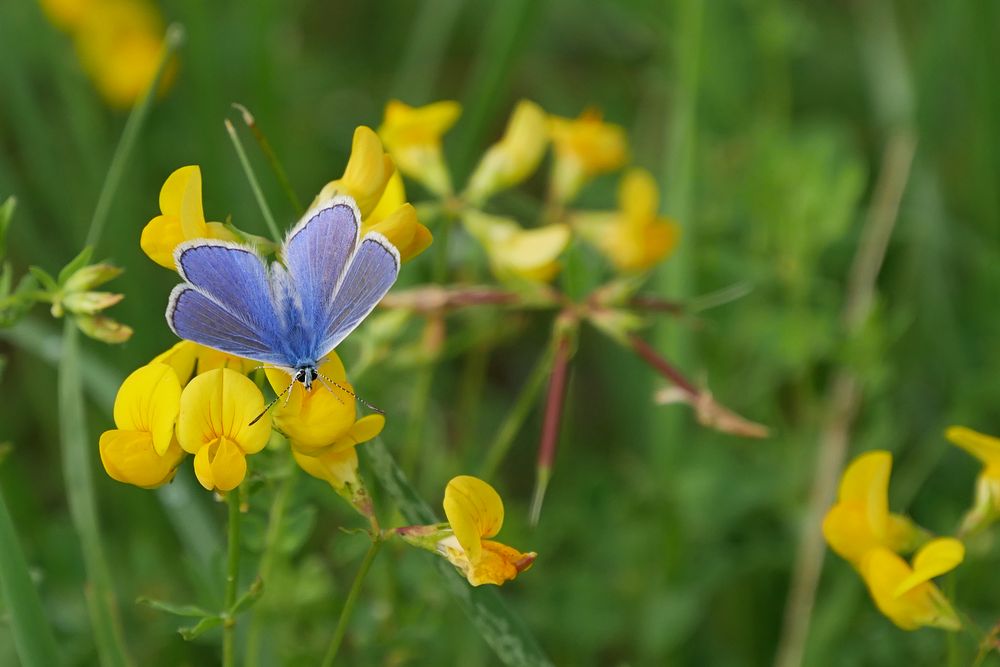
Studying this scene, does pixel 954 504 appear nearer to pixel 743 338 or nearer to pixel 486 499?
pixel 743 338

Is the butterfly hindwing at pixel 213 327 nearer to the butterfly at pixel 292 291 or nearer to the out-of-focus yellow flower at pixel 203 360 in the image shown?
the butterfly at pixel 292 291

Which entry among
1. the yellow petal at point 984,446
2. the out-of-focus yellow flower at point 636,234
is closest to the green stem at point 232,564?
the yellow petal at point 984,446

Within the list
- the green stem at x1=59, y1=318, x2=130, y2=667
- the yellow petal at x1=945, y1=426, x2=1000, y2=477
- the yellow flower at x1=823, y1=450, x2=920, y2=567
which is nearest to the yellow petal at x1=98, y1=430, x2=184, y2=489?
the green stem at x1=59, y1=318, x2=130, y2=667

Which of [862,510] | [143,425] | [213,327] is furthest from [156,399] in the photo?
[862,510]

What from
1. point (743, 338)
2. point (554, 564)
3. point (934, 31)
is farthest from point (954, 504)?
point (934, 31)

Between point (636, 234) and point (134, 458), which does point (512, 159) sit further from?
point (134, 458)

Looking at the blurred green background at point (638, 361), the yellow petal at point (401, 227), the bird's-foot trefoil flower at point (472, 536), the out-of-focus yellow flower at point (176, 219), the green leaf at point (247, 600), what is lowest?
the blurred green background at point (638, 361)
